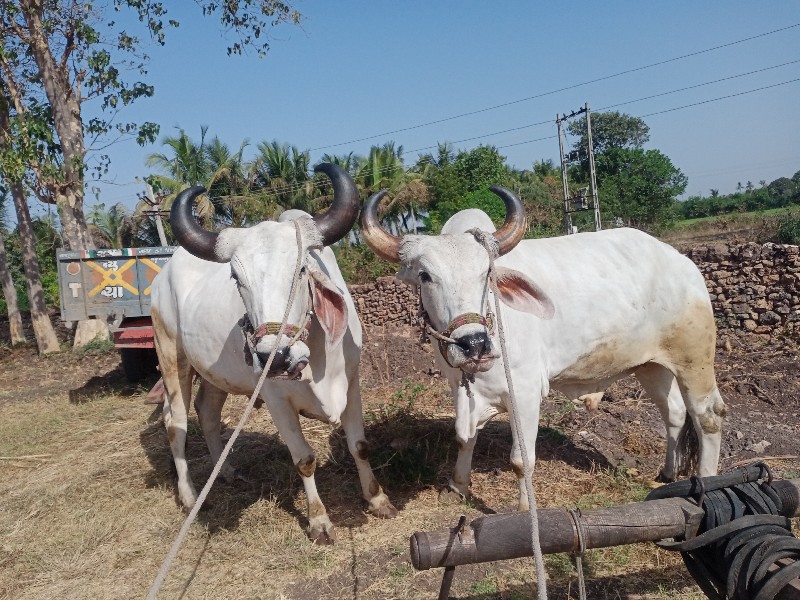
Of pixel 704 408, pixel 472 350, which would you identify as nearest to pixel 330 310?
pixel 472 350

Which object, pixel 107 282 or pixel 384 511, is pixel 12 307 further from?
pixel 384 511

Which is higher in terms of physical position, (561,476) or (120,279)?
(120,279)

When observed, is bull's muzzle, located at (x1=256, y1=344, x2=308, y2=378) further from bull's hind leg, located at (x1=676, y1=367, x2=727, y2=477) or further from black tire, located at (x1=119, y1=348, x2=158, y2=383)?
black tire, located at (x1=119, y1=348, x2=158, y2=383)

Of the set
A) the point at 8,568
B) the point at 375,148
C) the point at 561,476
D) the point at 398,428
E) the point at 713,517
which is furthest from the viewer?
the point at 375,148

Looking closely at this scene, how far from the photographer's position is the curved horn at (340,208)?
364 cm

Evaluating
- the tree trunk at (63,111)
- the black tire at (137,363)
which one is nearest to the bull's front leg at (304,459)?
the black tire at (137,363)

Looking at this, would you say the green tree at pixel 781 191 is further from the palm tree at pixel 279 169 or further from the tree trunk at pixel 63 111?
the tree trunk at pixel 63 111

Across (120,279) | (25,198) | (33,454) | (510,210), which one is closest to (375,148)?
(25,198)

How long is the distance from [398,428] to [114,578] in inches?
93.6

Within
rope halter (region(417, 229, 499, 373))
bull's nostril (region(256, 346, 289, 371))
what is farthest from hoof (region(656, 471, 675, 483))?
bull's nostril (region(256, 346, 289, 371))

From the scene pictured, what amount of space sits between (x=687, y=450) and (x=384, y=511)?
90.3 inches

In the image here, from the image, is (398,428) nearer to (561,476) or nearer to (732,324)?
(561,476)

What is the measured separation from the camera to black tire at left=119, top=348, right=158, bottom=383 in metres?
→ 9.59

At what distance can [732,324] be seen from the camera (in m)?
9.54
